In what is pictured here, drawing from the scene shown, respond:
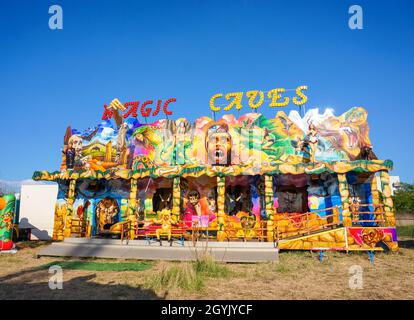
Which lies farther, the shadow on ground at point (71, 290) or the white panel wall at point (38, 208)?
the white panel wall at point (38, 208)

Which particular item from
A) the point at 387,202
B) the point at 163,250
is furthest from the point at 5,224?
the point at 387,202

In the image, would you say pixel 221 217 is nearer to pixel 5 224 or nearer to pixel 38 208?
pixel 5 224

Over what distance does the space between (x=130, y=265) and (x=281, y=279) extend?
5849mm

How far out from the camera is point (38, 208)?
77.5 ft

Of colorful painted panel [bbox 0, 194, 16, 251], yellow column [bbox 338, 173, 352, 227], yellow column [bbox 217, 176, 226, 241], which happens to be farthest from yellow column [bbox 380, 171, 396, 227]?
colorful painted panel [bbox 0, 194, 16, 251]

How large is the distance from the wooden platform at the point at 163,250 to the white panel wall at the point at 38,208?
9327mm

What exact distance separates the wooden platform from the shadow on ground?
347 cm

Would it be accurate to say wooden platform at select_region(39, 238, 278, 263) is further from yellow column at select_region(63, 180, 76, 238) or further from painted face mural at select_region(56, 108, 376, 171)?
painted face mural at select_region(56, 108, 376, 171)

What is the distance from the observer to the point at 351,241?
13297 mm

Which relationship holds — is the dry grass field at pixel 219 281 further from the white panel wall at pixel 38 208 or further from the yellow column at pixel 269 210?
the white panel wall at pixel 38 208

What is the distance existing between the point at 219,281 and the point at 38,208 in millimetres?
20334

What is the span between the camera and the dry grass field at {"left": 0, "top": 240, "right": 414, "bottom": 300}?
7559mm

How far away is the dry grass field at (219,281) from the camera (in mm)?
7559

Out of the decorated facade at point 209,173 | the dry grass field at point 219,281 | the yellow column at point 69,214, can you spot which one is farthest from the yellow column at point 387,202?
the yellow column at point 69,214
